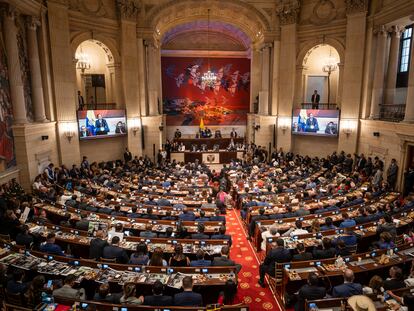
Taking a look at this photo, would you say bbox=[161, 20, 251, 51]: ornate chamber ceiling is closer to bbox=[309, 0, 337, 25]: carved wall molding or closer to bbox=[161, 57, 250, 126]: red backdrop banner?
bbox=[161, 57, 250, 126]: red backdrop banner

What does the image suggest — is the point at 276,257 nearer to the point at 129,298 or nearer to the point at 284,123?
the point at 129,298

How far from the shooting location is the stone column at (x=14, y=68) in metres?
12.9

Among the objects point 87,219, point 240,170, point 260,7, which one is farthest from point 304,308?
point 260,7

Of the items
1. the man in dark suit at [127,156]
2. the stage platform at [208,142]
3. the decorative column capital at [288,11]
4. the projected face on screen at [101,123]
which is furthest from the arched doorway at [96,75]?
the decorative column capital at [288,11]

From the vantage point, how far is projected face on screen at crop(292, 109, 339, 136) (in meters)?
19.9

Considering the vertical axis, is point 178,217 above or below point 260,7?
below

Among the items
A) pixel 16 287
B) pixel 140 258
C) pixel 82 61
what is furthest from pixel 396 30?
pixel 16 287

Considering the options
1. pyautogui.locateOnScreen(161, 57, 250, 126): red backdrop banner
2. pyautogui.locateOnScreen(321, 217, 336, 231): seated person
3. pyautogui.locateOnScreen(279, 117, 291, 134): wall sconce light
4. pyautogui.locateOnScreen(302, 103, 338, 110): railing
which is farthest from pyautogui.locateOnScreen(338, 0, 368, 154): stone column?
pyautogui.locateOnScreen(161, 57, 250, 126): red backdrop banner

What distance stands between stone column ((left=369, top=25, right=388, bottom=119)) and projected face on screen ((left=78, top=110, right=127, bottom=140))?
15.7 metres

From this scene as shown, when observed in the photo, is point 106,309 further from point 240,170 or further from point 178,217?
point 240,170

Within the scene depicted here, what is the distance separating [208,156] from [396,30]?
46.7 ft

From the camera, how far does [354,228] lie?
8.91m

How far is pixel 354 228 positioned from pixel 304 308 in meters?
4.03

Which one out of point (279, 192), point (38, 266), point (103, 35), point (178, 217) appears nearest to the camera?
point (38, 266)
